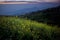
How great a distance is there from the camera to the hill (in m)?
1.75

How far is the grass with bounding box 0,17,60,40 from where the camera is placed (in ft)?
5.57

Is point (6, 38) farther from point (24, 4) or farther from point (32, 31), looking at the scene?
point (24, 4)

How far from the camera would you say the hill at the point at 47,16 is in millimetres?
1745

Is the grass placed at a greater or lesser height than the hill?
lesser

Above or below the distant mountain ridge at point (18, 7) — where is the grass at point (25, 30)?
below

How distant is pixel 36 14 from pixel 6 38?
19.5 inches

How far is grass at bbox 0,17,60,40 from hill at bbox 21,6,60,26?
2.2 inches

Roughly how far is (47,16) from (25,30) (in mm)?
342

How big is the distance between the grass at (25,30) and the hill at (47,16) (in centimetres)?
5

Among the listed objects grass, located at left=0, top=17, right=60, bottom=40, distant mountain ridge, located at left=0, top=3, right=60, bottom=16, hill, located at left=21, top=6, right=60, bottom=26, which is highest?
distant mountain ridge, located at left=0, top=3, right=60, bottom=16

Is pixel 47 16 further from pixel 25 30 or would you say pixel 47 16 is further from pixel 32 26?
pixel 25 30

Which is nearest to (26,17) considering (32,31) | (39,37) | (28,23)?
(28,23)

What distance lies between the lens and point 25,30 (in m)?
1.72

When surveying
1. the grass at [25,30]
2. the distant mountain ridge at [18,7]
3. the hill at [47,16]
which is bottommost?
the grass at [25,30]
